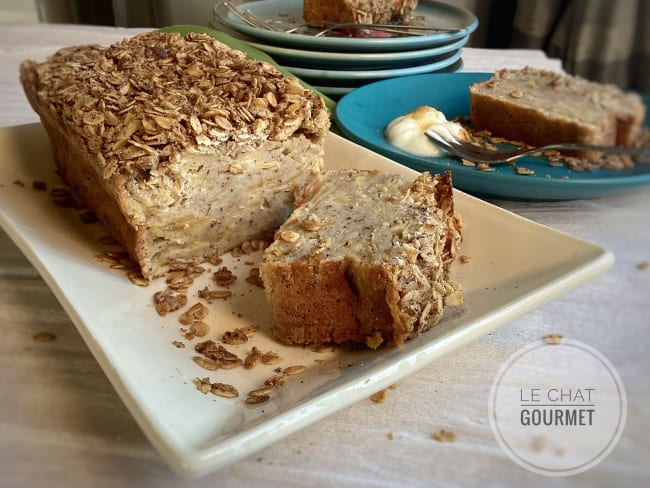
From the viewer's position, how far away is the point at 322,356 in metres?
0.98

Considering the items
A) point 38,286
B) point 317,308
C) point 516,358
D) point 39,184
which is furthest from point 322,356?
point 39,184

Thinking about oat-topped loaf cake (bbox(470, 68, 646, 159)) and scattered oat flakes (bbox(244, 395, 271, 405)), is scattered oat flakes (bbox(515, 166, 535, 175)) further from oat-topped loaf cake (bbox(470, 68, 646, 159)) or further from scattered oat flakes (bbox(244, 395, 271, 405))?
scattered oat flakes (bbox(244, 395, 271, 405))

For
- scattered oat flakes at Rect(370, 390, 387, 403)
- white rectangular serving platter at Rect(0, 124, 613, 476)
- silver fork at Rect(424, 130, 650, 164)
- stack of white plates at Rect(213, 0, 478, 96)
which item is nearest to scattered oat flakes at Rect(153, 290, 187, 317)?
white rectangular serving platter at Rect(0, 124, 613, 476)

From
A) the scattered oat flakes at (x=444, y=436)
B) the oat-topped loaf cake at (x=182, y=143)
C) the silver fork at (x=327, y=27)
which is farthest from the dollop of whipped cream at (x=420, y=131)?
the scattered oat flakes at (x=444, y=436)

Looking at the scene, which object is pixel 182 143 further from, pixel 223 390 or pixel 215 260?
pixel 223 390

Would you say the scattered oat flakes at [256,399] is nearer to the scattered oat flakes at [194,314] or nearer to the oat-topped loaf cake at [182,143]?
the scattered oat flakes at [194,314]

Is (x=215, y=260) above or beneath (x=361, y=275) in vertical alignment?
beneath

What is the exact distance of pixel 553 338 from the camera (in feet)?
3.33

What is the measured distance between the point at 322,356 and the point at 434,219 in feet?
1.02

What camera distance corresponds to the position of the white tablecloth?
63 centimetres

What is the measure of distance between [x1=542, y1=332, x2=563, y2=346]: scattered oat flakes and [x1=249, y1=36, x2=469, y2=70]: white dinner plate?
4.14 feet

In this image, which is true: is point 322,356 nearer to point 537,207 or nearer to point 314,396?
point 314,396

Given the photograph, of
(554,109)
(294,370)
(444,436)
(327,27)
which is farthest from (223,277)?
(327,27)

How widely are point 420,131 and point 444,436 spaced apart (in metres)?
0.92
